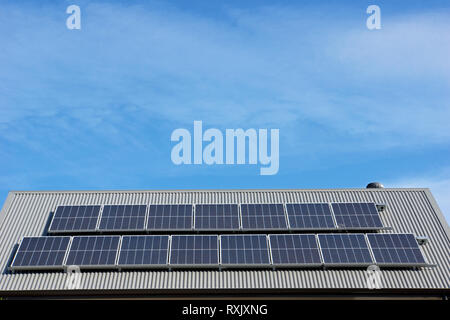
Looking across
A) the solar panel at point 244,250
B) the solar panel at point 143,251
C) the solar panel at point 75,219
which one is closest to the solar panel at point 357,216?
the solar panel at point 244,250

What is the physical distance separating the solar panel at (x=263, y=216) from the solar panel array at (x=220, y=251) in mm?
972

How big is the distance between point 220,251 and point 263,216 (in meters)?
4.05

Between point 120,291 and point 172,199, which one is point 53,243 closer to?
point 120,291

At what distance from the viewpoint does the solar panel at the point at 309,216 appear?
80.6 ft

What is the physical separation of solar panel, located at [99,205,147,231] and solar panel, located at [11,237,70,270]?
2453 millimetres

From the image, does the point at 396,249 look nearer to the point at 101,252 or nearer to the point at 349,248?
the point at 349,248

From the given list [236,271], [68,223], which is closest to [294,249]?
[236,271]

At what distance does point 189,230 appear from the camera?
24406 millimetres

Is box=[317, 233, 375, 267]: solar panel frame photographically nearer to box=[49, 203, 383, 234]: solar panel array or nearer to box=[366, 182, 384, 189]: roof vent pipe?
box=[49, 203, 383, 234]: solar panel array

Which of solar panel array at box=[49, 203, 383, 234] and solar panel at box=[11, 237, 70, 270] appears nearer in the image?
solar panel at box=[11, 237, 70, 270]

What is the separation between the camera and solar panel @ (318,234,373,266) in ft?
71.7

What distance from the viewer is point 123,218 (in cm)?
2511

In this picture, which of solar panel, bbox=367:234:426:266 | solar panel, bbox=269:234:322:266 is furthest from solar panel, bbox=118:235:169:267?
solar panel, bbox=367:234:426:266

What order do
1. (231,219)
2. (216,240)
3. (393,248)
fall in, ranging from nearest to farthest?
(393,248) → (216,240) → (231,219)
